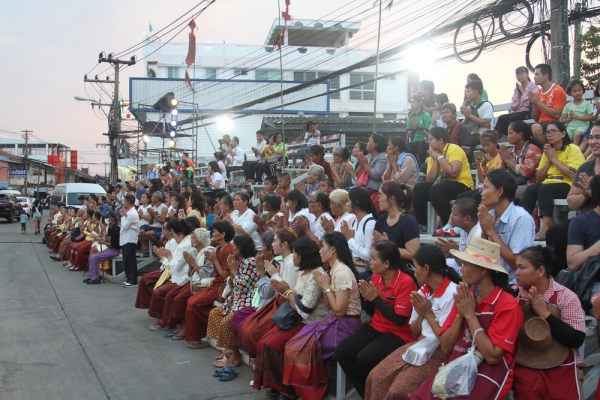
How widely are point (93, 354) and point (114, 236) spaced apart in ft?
19.6

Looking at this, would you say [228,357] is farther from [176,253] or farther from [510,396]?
[510,396]

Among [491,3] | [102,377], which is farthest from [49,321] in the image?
[491,3]

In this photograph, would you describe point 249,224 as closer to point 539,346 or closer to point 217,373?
point 217,373

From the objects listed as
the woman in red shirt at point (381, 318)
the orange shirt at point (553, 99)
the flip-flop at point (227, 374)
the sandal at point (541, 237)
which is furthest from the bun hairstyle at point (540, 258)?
the orange shirt at point (553, 99)

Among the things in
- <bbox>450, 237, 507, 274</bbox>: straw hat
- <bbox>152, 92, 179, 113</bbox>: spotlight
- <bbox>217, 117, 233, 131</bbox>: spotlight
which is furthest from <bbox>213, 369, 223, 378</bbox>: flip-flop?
<bbox>217, 117, 233, 131</bbox>: spotlight

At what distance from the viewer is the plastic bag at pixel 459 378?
11.5 ft

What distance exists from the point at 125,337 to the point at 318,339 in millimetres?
3981

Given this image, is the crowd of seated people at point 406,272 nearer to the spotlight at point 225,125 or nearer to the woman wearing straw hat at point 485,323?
the woman wearing straw hat at point 485,323

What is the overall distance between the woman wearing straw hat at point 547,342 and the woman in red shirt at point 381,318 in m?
1.07

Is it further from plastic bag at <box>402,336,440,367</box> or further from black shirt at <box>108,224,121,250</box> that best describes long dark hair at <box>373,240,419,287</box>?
black shirt at <box>108,224,121,250</box>

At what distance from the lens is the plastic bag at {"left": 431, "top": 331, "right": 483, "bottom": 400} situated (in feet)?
11.5

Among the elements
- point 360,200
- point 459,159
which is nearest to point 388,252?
point 360,200

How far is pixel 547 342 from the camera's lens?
3564 mm

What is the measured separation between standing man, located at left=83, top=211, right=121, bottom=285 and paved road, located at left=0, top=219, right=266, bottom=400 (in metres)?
1.06
